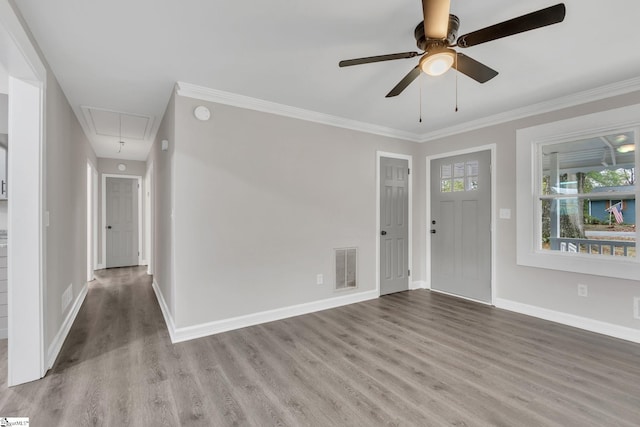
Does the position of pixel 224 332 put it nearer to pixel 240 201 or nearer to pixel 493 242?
pixel 240 201

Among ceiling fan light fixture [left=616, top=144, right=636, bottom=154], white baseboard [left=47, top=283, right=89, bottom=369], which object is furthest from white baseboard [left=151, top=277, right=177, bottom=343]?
ceiling fan light fixture [left=616, top=144, right=636, bottom=154]

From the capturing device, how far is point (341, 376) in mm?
2246

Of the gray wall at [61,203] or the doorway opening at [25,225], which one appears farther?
the gray wall at [61,203]

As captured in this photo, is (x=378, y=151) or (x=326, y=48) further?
(x=378, y=151)

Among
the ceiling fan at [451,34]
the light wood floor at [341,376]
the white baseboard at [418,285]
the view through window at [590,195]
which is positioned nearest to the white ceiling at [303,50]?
the ceiling fan at [451,34]

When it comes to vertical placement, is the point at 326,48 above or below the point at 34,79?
above

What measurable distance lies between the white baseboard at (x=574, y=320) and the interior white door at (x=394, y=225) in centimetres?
132

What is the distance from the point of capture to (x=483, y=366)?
238 cm

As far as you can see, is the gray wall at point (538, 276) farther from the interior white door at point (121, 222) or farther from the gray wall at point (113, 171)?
the interior white door at point (121, 222)

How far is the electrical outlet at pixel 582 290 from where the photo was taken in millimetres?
3120

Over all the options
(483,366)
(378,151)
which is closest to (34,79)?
(378,151)

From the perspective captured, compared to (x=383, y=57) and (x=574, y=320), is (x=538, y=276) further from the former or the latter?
(x=383, y=57)

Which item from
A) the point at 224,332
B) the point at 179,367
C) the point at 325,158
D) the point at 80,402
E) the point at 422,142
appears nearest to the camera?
the point at 80,402

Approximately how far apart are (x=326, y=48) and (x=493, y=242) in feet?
10.4
